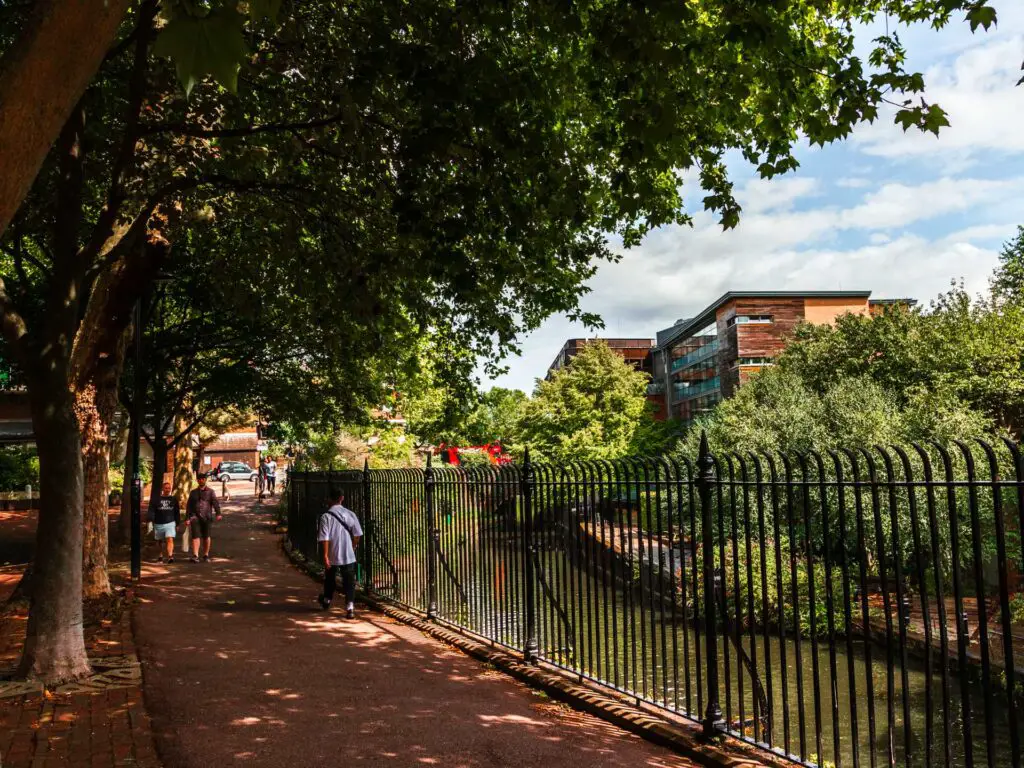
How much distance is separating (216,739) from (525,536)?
11.8 ft

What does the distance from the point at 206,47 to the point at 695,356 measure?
245ft

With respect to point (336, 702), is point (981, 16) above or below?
above

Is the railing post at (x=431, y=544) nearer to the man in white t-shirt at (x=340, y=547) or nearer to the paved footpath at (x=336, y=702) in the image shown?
the paved footpath at (x=336, y=702)

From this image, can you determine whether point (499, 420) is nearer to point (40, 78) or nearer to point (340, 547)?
point (340, 547)

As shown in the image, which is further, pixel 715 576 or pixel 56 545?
pixel 715 576

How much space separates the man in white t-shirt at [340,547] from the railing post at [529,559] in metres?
3.71

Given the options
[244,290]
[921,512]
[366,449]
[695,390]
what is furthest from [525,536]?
[695,390]

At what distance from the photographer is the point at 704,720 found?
610 centimetres

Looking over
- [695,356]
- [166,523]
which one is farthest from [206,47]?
[695,356]

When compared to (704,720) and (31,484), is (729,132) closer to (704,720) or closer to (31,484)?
(704,720)

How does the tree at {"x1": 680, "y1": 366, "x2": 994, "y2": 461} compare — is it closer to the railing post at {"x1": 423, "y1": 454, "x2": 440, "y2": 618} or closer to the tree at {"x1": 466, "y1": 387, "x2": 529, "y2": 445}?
the tree at {"x1": 466, "y1": 387, "x2": 529, "y2": 445}

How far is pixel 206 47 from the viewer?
2.52m

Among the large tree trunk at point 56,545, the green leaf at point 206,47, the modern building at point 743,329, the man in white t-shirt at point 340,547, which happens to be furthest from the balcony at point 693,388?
the green leaf at point 206,47

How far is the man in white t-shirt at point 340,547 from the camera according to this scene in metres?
11.6
